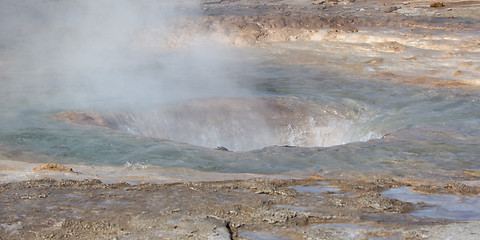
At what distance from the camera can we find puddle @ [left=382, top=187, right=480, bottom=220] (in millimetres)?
2344

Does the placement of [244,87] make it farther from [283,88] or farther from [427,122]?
[427,122]

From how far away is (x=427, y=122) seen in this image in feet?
16.5

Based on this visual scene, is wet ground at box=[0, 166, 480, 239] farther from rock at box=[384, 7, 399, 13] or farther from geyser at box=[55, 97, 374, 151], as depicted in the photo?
rock at box=[384, 7, 399, 13]

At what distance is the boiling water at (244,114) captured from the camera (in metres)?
3.76

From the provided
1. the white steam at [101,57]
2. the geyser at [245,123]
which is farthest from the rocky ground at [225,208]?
the white steam at [101,57]

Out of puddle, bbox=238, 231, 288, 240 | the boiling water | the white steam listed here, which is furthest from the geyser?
puddle, bbox=238, 231, 288, 240

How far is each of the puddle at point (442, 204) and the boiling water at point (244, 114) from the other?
0.72 meters

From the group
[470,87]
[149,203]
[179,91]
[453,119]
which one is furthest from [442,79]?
[149,203]

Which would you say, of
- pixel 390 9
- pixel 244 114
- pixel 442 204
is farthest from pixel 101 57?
pixel 390 9

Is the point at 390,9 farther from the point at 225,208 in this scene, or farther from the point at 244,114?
the point at 225,208

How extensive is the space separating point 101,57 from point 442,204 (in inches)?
241

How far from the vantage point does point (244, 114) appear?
209 inches

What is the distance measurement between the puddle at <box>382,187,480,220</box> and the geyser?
2467 millimetres

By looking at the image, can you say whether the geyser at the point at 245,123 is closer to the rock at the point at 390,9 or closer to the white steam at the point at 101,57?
the white steam at the point at 101,57
